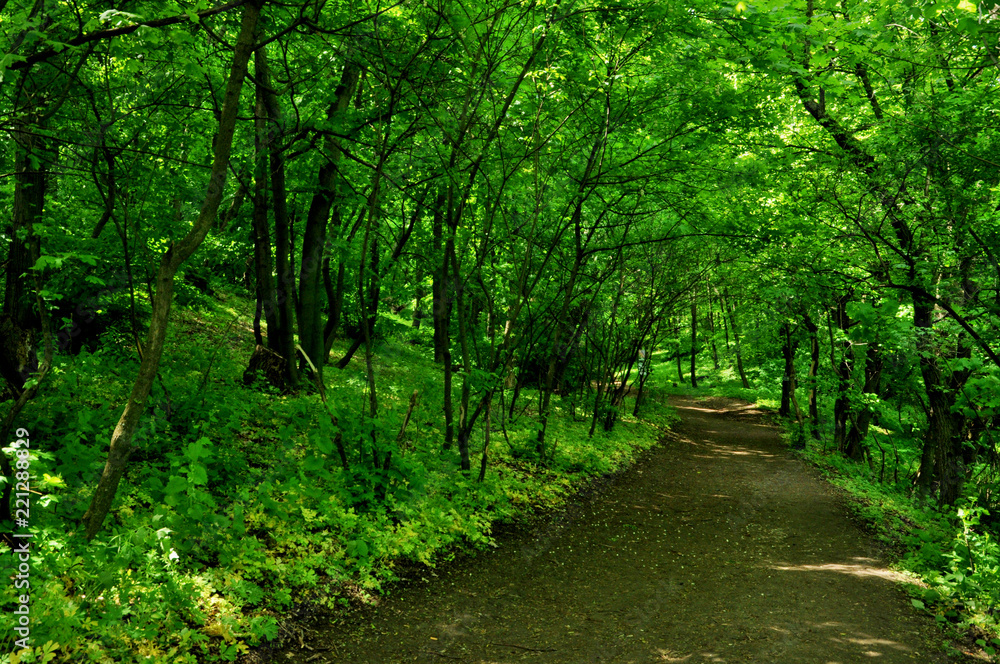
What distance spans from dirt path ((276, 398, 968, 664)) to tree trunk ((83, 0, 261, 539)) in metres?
1.65

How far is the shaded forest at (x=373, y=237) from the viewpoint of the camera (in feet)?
13.1

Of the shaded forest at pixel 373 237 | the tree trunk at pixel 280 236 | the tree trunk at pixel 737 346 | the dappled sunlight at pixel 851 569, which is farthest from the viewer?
the tree trunk at pixel 737 346

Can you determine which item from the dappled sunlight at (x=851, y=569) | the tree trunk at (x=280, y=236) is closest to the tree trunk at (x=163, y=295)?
the tree trunk at (x=280, y=236)

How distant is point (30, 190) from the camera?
18.4 feet

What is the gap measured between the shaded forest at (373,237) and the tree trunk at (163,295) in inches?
0.7

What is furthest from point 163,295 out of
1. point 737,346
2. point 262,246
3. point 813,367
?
point 737,346

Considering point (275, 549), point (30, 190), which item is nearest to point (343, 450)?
point (275, 549)

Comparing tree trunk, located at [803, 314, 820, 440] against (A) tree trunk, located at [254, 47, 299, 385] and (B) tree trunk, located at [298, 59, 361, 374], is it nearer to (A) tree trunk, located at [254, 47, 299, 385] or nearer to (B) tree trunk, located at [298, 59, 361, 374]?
(B) tree trunk, located at [298, 59, 361, 374]

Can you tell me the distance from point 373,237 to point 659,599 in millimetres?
8216

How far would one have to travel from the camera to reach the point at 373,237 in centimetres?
1152

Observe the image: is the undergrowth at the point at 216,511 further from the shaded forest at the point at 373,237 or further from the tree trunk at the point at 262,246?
the tree trunk at the point at 262,246

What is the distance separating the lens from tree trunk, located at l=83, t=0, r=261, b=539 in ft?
12.1

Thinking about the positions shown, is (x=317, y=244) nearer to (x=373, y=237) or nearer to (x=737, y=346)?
(x=373, y=237)

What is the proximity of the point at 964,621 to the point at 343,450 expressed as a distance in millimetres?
6270
